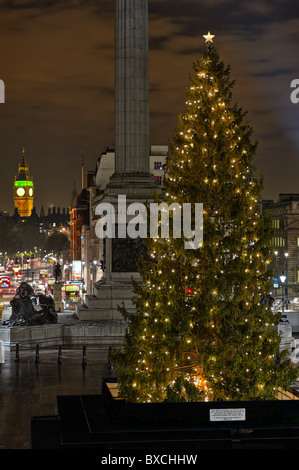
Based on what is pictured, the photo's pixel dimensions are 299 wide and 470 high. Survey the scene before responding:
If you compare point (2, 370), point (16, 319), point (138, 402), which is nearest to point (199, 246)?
point (138, 402)

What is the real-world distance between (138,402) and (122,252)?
70.7ft

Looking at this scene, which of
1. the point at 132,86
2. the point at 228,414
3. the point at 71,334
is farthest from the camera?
the point at 132,86

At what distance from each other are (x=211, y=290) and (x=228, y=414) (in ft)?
8.89

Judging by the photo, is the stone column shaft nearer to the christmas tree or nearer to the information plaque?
the christmas tree

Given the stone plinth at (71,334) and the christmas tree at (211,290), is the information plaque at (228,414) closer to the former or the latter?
the christmas tree at (211,290)

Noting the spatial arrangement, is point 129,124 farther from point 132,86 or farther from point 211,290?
point 211,290

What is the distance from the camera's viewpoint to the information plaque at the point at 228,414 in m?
17.4

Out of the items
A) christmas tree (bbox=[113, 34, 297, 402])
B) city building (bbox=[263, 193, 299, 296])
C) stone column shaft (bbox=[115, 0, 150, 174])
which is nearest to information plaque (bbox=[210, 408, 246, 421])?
christmas tree (bbox=[113, 34, 297, 402])

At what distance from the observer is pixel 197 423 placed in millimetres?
17453

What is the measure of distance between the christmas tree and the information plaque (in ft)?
1.60

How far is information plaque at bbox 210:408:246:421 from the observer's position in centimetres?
1742

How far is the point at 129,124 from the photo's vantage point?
41.4 m

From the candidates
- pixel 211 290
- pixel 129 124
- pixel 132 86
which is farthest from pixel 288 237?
pixel 211 290

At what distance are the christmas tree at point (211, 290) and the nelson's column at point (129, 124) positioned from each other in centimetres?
2089
